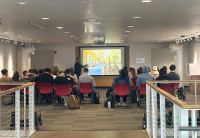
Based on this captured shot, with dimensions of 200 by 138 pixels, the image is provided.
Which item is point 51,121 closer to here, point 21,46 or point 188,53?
point 21,46

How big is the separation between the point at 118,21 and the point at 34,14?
2.15 metres

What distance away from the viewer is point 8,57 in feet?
39.0

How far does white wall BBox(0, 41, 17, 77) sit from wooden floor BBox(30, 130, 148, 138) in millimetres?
7389

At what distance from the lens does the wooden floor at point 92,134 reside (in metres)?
4.34

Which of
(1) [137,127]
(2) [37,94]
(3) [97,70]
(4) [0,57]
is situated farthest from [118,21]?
(3) [97,70]

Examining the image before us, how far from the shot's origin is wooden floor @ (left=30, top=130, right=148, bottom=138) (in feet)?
14.3

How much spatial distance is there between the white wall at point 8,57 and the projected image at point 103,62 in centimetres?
372

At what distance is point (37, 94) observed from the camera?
809 centimetres

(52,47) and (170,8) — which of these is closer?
(170,8)

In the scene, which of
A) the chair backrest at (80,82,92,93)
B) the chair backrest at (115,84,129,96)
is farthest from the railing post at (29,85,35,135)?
the chair backrest at (80,82,92,93)

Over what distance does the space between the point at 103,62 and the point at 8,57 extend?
5.04 meters

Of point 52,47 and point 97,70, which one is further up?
point 52,47

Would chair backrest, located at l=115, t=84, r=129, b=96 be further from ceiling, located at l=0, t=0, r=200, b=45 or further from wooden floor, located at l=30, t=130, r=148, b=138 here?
wooden floor, located at l=30, t=130, r=148, b=138

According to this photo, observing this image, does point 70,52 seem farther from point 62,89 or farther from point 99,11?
point 99,11
